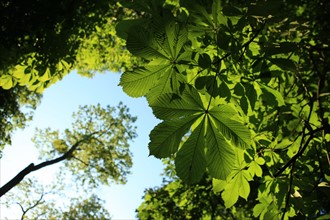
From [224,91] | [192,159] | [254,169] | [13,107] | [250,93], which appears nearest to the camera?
[192,159]

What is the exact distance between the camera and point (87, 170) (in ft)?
59.3

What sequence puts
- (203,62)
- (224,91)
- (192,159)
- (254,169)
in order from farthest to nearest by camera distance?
(254,169) < (224,91) < (203,62) < (192,159)

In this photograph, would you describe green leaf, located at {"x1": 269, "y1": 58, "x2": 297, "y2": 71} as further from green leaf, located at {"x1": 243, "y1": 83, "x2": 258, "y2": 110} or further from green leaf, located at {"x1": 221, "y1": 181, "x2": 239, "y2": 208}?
green leaf, located at {"x1": 221, "y1": 181, "x2": 239, "y2": 208}

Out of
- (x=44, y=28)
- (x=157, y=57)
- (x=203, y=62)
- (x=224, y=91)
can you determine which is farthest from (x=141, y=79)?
(x=44, y=28)

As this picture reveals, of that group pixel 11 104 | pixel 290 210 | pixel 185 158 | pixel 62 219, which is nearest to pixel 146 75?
pixel 185 158

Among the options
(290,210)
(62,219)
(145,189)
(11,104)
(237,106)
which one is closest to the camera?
(237,106)

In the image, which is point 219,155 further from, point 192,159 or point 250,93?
point 250,93

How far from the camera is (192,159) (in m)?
1.08

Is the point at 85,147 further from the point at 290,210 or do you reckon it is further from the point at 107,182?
the point at 290,210

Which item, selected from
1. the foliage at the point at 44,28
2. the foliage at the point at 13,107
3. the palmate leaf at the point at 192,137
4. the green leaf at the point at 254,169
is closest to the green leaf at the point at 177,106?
the palmate leaf at the point at 192,137

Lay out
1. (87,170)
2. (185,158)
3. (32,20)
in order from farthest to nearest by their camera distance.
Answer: (87,170)
(32,20)
(185,158)

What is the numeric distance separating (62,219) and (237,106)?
869 inches

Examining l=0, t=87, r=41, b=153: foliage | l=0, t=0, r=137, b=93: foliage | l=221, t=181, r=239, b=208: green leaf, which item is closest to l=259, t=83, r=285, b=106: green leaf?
l=221, t=181, r=239, b=208: green leaf

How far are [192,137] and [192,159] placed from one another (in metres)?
0.08
